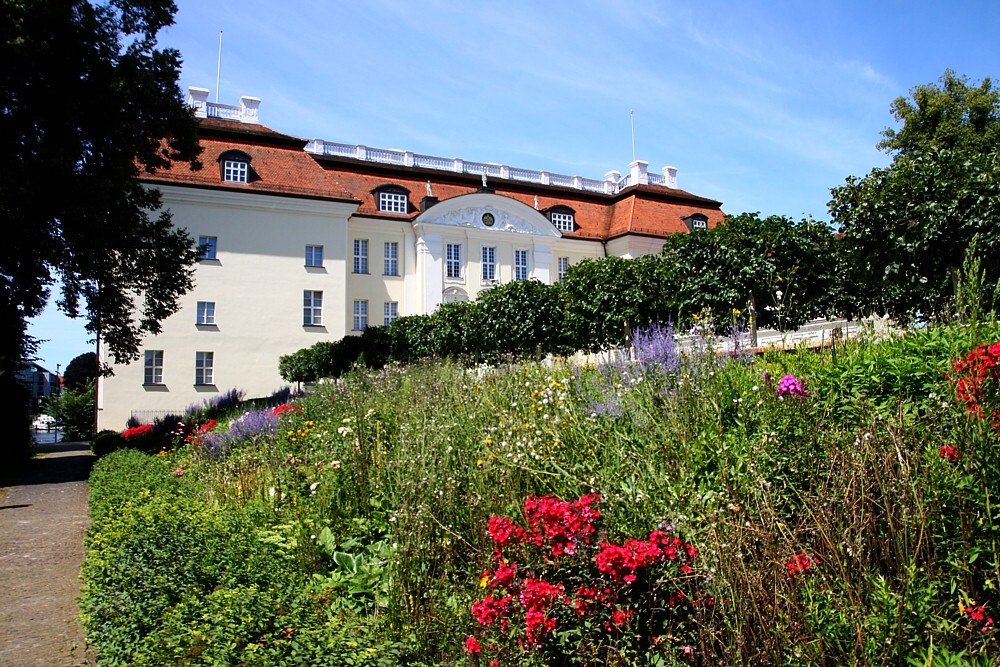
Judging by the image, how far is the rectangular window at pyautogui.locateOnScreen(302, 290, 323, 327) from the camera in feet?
103

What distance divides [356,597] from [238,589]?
2.39ft

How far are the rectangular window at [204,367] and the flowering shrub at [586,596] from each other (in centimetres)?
2907

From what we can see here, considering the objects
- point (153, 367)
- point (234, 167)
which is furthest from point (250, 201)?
point (153, 367)

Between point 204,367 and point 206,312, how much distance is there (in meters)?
2.33

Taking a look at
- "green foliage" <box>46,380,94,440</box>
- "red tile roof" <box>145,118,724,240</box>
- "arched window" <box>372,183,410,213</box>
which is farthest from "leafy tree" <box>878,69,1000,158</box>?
"green foliage" <box>46,380,94,440</box>

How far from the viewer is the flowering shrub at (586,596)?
9.04ft

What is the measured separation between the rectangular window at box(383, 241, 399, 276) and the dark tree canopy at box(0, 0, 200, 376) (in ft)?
57.1

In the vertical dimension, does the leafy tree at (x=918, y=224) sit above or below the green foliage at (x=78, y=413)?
above

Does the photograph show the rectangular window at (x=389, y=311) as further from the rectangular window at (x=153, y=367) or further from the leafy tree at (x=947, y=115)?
the leafy tree at (x=947, y=115)

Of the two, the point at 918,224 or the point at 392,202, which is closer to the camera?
the point at 918,224

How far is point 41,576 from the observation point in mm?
5762

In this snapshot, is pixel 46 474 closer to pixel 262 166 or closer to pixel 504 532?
pixel 504 532

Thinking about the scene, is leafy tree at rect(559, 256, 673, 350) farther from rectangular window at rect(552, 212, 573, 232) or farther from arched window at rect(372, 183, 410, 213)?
rectangular window at rect(552, 212, 573, 232)

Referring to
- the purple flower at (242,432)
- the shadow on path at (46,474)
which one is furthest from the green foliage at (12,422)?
the purple flower at (242,432)
